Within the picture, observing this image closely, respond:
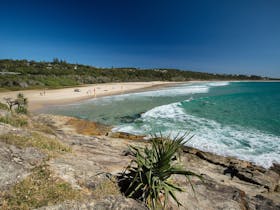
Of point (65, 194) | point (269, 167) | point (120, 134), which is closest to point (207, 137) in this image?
point (269, 167)

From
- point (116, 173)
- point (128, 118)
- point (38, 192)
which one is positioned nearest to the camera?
point (38, 192)

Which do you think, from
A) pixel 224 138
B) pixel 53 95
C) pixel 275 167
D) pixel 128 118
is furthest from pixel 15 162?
pixel 53 95

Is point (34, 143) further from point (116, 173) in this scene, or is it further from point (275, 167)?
point (275, 167)

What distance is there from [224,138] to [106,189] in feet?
33.7

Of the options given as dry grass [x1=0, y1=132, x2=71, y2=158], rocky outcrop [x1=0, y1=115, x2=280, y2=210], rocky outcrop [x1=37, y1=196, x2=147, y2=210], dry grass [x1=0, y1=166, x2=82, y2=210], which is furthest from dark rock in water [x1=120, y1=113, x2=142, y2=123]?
rocky outcrop [x1=37, y1=196, x2=147, y2=210]

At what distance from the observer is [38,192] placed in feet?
11.1

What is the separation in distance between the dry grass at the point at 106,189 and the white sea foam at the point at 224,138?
24.0 ft

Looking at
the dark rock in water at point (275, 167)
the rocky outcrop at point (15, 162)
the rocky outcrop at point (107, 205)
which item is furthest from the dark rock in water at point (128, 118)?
the rocky outcrop at point (107, 205)

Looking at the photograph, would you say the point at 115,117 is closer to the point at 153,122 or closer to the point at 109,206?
the point at 153,122

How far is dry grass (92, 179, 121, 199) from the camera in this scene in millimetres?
3693

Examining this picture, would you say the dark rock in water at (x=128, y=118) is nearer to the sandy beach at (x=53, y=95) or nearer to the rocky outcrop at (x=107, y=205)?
the sandy beach at (x=53, y=95)

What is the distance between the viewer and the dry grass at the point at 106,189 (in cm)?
369

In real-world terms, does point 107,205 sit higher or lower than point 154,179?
lower

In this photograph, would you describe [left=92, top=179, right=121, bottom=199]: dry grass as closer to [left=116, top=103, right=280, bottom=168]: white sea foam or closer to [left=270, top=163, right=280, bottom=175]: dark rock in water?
[left=116, top=103, right=280, bottom=168]: white sea foam
